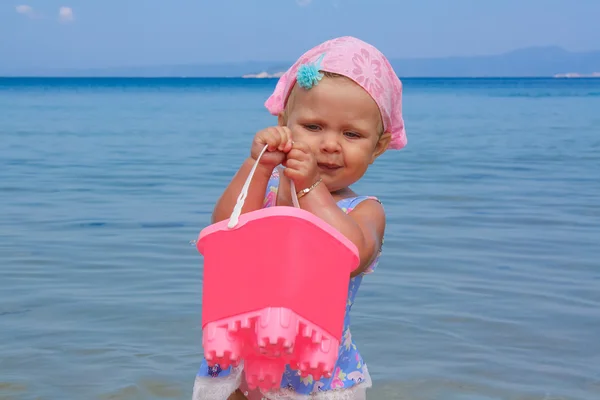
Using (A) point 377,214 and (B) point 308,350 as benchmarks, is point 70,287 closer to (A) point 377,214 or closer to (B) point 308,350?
(A) point 377,214

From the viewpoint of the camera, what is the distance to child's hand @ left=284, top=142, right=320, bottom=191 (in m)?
2.16

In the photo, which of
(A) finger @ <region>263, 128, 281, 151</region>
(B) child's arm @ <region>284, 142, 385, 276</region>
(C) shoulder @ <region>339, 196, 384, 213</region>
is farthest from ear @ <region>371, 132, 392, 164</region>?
(A) finger @ <region>263, 128, 281, 151</region>

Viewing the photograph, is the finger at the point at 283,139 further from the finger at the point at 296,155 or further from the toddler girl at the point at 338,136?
the toddler girl at the point at 338,136

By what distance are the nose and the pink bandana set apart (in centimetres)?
14

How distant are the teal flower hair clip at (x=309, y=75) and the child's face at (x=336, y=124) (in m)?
0.01

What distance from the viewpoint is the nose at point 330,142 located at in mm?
2432

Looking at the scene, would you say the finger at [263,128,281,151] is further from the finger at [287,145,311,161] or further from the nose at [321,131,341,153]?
the nose at [321,131,341,153]

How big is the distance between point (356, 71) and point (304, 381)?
0.81m

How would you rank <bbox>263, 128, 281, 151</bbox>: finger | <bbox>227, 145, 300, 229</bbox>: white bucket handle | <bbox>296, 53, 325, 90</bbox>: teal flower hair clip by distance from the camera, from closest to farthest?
1. <bbox>227, 145, 300, 229</bbox>: white bucket handle
2. <bbox>263, 128, 281, 151</bbox>: finger
3. <bbox>296, 53, 325, 90</bbox>: teal flower hair clip

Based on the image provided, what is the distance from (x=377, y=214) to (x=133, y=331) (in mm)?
2256

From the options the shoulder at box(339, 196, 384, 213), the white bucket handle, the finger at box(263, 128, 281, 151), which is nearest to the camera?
the white bucket handle

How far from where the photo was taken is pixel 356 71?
245 centimetres

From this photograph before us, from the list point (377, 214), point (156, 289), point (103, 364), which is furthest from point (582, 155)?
point (377, 214)

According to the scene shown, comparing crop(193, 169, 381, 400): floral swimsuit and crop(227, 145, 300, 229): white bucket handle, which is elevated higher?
crop(227, 145, 300, 229): white bucket handle
